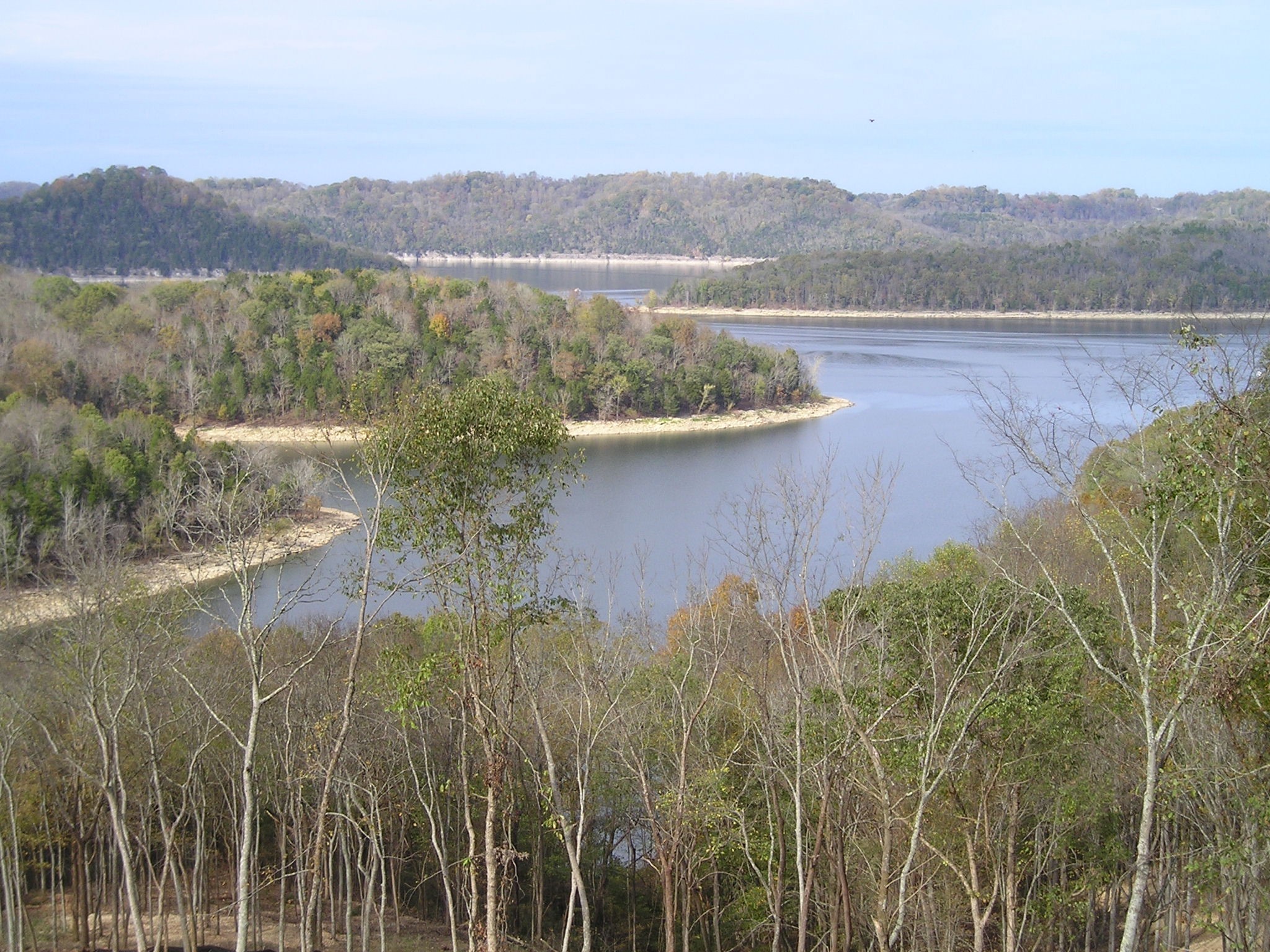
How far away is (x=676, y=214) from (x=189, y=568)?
111909 millimetres

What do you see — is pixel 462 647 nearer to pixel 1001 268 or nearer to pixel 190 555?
pixel 190 555

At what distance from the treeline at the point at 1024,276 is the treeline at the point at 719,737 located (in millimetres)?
48639

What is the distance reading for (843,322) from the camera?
61000 millimetres

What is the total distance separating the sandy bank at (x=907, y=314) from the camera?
2170 inches

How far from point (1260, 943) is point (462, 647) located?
10.1 feet

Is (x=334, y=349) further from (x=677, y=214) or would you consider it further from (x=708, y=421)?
(x=677, y=214)

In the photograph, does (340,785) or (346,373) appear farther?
(346,373)

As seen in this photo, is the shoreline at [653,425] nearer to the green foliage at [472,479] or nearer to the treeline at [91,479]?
the treeline at [91,479]

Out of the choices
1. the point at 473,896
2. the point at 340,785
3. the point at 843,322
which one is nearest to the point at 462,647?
the point at 473,896

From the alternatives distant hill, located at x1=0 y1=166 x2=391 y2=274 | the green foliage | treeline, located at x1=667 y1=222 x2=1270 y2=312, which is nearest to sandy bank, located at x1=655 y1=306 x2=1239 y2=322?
treeline, located at x1=667 y1=222 x2=1270 y2=312

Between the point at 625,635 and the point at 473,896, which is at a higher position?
the point at 625,635

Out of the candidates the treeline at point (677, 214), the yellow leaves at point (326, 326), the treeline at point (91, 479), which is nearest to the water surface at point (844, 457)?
the treeline at point (91, 479)

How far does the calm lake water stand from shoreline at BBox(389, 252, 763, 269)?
55.8 meters

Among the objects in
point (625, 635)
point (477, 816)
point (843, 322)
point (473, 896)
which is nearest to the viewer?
point (473, 896)
